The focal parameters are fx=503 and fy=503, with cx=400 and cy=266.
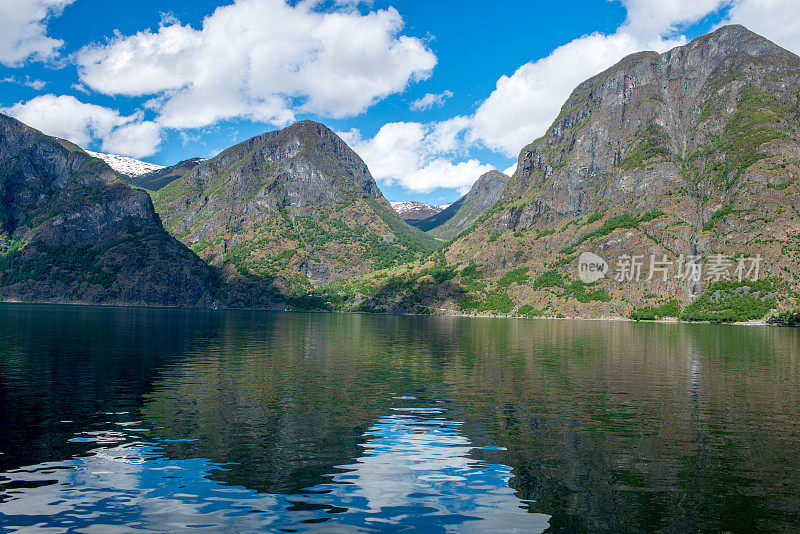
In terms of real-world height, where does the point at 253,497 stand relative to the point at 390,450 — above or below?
above

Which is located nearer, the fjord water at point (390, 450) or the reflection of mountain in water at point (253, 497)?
the reflection of mountain in water at point (253, 497)

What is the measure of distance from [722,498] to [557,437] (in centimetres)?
1049

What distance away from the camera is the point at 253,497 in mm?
20344

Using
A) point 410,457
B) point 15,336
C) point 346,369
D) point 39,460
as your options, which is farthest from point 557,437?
point 15,336

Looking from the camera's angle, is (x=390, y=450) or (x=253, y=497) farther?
(x=390, y=450)

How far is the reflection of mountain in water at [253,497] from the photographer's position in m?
18.0

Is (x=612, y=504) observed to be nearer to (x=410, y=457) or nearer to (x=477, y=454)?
(x=477, y=454)

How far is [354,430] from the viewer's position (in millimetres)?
32062

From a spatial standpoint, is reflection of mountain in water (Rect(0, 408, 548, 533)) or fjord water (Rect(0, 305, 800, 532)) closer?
reflection of mountain in water (Rect(0, 408, 548, 533))

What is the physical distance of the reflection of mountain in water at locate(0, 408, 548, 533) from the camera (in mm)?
17969

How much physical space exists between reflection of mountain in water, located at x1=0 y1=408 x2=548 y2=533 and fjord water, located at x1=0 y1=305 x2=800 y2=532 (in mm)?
103

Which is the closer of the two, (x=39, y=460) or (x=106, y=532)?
(x=106, y=532)

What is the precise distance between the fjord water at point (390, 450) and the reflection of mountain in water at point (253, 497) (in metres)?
0.10

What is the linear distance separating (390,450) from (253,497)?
920cm
